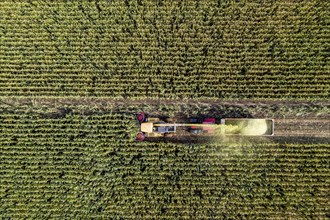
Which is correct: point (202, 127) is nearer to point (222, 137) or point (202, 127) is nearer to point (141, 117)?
point (222, 137)

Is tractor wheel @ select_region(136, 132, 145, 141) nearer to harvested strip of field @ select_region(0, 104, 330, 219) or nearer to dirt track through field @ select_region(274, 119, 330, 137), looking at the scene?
harvested strip of field @ select_region(0, 104, 330, 219)

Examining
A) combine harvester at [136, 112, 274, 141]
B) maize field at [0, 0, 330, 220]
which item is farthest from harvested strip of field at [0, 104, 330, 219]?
combine harvester at [136, 112, 274, 141]

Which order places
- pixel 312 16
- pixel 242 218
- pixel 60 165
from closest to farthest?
1. pixel 242 218
2. pixel 60 165
3. pixel 312 16

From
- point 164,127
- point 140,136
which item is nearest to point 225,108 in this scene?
point 164,127

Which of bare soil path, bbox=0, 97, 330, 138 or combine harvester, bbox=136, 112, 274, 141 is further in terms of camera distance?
bare soil path, bbox=0, 97, 330, 138

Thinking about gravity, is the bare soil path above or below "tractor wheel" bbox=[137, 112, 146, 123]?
above

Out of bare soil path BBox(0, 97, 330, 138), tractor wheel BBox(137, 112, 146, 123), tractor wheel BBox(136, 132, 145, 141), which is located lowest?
tractor wheel BBox(136, 132, 145, 141)

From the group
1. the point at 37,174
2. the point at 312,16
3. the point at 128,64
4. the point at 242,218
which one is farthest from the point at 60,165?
the point at 312,16

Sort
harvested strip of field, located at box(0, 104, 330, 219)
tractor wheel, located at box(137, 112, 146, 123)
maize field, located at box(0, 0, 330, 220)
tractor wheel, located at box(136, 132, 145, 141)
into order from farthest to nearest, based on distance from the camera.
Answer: tractor wheel, located at box(137, 112, 146, 123) < tractor wheel, located at box(136, 132, 145, 141) < maize field, located at box(0, 0, 330, 220) < harvested strip of field, located at box(0, 104, 330, 219)

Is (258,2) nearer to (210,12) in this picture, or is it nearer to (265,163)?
(210,12)
